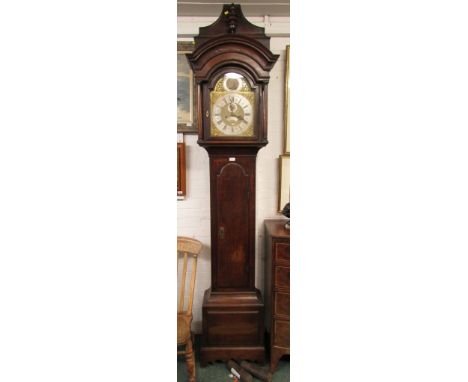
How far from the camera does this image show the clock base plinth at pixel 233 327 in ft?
5.28

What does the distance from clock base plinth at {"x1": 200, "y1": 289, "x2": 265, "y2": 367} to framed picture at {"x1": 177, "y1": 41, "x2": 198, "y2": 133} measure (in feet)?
2.96

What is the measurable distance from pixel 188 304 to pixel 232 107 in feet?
3.35

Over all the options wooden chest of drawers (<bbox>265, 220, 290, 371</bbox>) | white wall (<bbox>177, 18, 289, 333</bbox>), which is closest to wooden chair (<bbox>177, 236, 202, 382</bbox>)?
white wall (<bbox>177, 18, 289, 333</bbox>)

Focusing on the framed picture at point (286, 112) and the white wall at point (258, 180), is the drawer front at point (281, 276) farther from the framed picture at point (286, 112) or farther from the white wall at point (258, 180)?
the framed picture at point (286, 112)

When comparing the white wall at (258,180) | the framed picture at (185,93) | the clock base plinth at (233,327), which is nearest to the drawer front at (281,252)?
the clock base plinth at (233,327)

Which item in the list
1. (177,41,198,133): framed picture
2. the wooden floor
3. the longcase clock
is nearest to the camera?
the longcase clock

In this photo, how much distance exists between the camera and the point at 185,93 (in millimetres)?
1792

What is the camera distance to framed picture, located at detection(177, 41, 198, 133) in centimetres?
177

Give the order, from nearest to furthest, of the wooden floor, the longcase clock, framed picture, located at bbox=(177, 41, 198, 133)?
the longcase clock → the wooden floor → framed picture, located at bbox=(177, 41, 198, 133)

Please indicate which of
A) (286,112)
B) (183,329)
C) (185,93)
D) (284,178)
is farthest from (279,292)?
(185,93)

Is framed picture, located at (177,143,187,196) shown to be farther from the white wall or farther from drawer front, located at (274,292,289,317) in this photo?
drawer front, located at (274,292,289,317)

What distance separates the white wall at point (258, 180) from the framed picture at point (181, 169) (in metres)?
0.04

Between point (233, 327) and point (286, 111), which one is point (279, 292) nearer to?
point (233, 327)
